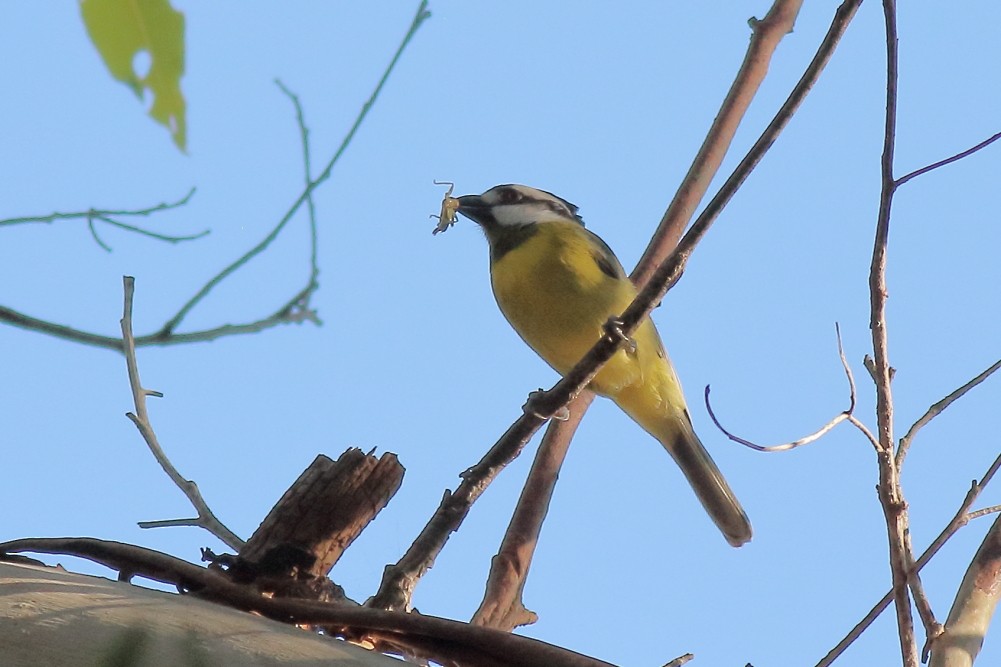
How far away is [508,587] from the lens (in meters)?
2.48

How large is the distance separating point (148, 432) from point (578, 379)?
1.00 meters

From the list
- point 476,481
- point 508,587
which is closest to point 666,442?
point 508,587

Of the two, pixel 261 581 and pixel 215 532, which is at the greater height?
pixel 215 532

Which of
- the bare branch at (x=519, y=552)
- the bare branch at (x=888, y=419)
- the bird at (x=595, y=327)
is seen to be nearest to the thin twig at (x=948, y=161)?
the bare branch at (x=888, y=419)

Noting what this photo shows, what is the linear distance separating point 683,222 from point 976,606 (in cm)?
134

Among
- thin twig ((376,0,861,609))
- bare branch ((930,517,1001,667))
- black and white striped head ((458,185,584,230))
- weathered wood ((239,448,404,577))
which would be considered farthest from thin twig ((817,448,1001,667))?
black and white striped head ((458,185,584,230))

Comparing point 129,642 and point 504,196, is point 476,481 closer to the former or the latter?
point 129,642

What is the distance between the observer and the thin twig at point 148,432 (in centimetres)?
225

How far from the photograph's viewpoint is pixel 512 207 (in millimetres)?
4691

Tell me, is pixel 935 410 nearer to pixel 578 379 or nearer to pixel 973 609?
pixel 973 609

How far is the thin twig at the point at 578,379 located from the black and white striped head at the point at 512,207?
2.60 m

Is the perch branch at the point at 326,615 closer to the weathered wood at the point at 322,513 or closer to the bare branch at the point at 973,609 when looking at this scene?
the weathered wood at the point at 322,513

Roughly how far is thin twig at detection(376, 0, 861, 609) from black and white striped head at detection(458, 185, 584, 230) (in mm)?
2603

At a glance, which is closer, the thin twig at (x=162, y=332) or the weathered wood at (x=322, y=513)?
the weathered wood at (x=322, y=513)
